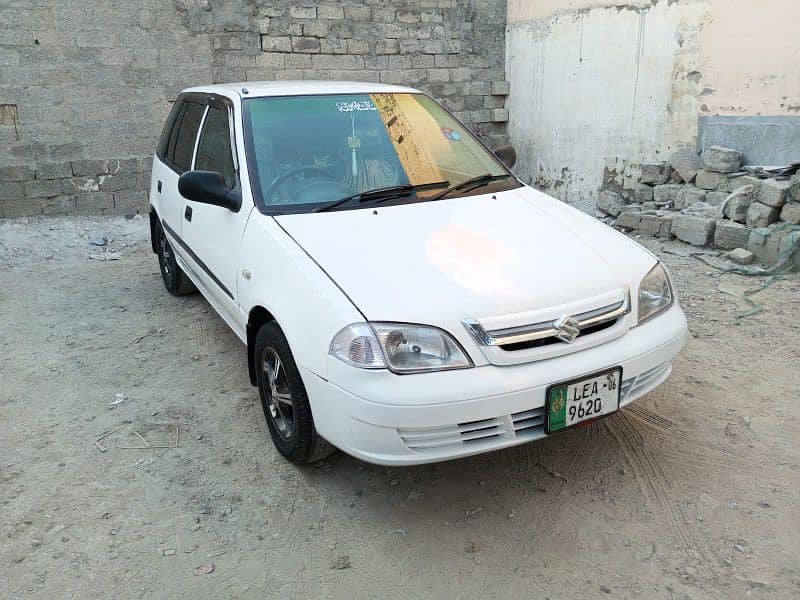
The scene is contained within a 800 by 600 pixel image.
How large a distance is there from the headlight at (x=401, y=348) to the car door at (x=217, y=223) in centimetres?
116

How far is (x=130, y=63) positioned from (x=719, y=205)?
6.47 metres

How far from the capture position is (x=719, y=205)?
21.8ft

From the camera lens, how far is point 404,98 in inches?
161

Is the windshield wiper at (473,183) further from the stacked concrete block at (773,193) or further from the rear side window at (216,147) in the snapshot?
the stacked concrete block at (773,193)

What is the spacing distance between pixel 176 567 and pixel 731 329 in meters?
3.79

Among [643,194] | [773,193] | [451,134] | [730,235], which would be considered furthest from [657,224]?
[451,134]

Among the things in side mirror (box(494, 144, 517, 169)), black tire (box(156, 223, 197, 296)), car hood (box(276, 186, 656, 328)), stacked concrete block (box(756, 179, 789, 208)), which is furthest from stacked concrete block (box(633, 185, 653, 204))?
black tire (box(156, 223, 197, 296))

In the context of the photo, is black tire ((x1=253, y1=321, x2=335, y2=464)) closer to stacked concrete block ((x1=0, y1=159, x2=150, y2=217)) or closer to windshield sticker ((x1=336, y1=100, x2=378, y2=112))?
windshield sticker ((x1=336, y1=100, x2=378, y2=112))

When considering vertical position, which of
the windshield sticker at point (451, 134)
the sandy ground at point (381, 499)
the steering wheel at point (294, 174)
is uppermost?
the windshield sticker at point (451, 134)

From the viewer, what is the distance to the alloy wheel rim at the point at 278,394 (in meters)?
2.98

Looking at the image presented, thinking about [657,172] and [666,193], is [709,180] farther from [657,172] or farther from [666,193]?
[657,172]

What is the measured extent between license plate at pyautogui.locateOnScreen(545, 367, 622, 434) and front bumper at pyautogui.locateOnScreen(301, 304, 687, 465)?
33 millimetres

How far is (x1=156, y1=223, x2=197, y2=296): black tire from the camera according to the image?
532cm

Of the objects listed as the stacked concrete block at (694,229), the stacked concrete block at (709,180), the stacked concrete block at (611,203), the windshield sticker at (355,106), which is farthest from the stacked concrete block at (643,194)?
the windshield sticker at (355,106)
